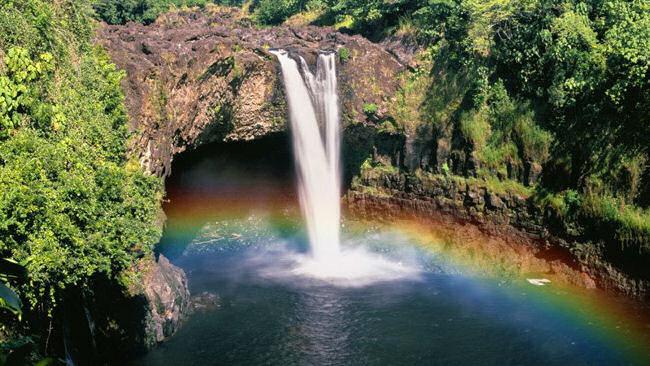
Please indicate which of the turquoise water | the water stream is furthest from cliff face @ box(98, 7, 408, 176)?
the turquoise water

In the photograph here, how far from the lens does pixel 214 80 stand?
72.4 ft

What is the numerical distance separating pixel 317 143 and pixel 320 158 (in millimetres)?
775

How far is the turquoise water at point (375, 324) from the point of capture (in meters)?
14.7

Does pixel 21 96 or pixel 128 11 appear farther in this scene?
pixel 128 11

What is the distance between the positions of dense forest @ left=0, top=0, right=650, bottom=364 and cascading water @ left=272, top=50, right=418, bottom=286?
2.30 metres

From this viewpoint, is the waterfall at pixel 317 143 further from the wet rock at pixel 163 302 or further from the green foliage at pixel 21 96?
the green foliage at pixel 21 96

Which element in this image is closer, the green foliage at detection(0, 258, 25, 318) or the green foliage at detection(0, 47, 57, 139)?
the green foliage at detection(0, 258, 25, 318)

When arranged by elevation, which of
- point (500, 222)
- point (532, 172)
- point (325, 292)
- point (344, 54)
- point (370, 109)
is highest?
point (344, 54)

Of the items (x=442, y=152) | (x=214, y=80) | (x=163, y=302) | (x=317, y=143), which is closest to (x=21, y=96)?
(x=163, y=302)

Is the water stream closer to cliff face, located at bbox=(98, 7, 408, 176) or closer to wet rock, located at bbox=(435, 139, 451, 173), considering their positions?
cliff face, located at bbox=(98, 7, 408, 176)

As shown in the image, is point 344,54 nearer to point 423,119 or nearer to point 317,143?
point 317,143

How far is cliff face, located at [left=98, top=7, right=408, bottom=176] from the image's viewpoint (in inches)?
750

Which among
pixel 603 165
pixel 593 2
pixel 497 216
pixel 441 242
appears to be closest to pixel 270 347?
pixel 441 242

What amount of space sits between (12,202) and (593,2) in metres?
22.3
